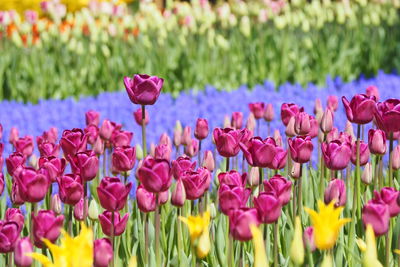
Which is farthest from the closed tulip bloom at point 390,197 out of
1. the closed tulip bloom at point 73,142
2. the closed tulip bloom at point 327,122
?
the closed tulip bloom at point 73,142

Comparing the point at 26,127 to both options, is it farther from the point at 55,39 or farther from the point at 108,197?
the point at 108,197

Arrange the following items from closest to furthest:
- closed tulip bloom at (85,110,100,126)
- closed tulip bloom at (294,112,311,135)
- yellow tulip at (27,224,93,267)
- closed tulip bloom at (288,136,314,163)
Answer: yellow tulip at (27,224,93,267) → closed tulip bloom at (288,136,314,163) → closed tulip bloom at (294,112,311,135) → closed tulip bloom at (85,110,100,126)

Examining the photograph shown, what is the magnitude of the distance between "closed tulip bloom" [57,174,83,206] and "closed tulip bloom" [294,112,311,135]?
879 mm

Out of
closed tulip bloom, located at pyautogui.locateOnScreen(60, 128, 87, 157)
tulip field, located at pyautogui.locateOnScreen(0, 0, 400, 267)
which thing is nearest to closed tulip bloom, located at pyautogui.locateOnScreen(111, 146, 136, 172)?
tulip field, located at pyautogui.locateOnScreen(0, 0, 400, 267)

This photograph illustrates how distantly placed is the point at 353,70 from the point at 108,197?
5.96 m

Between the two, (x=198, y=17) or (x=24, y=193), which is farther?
(x=198, y=17)

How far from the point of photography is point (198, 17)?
8.26 m

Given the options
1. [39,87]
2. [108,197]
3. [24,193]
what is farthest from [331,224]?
[39,87]

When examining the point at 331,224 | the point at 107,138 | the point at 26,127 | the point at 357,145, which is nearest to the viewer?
the point at 331,224

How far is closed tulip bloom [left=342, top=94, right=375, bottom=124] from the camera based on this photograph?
2.35m

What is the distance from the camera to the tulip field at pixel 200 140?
1918mm

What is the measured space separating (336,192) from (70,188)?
29.6 inches

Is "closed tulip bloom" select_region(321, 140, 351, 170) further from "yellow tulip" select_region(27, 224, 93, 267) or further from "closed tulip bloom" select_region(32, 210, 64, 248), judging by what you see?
"yellow tulip" select_region(27, 224, 93, 267)

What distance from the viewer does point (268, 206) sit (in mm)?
1854
